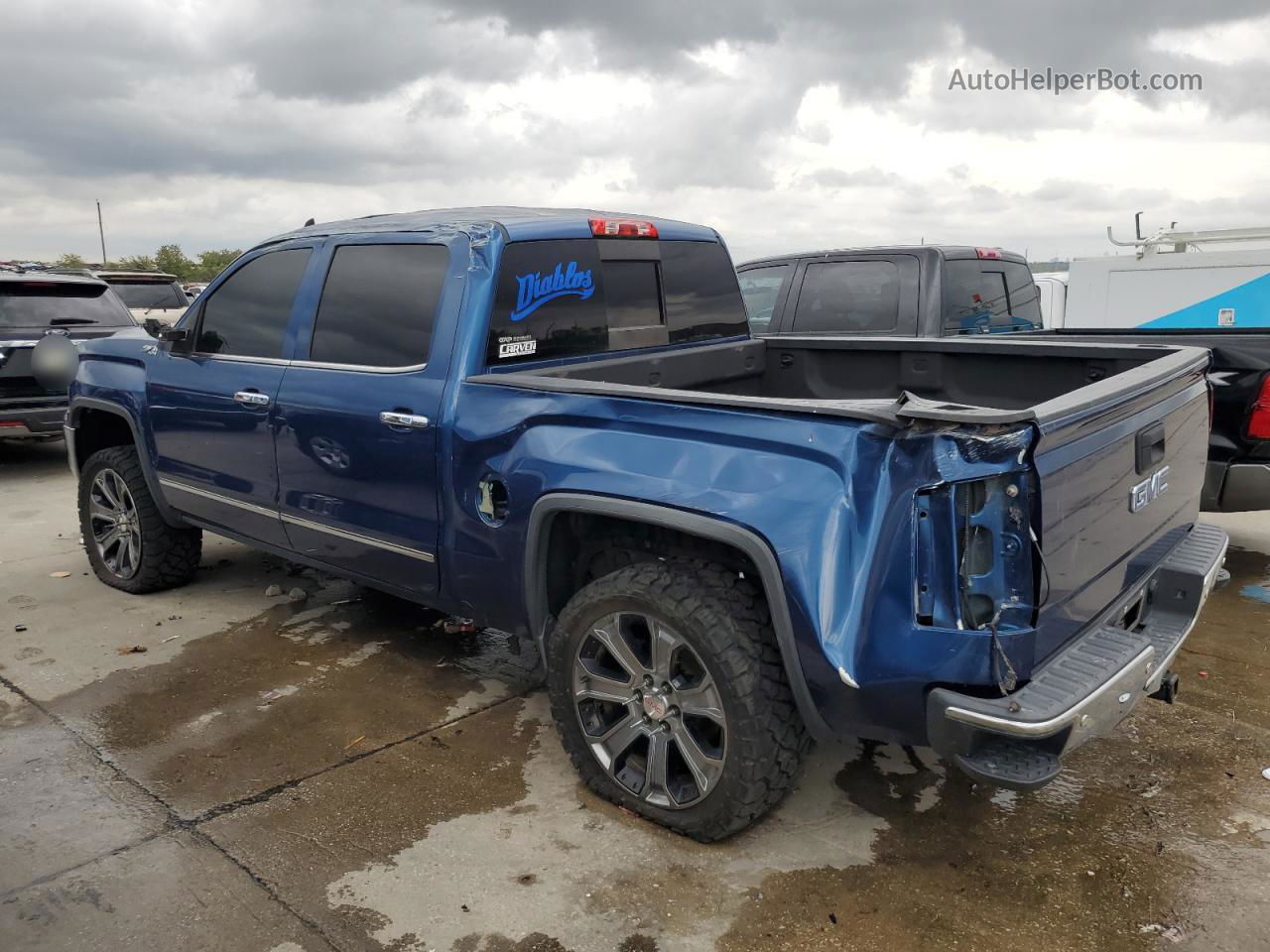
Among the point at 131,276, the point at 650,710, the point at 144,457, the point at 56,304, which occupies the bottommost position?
the point at 650,710

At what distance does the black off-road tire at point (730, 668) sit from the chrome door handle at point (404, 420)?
37.2 inches

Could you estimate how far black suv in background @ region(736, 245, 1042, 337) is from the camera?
6.55m

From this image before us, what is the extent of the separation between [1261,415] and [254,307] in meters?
4.73

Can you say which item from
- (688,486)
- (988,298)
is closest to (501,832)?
(688,486)

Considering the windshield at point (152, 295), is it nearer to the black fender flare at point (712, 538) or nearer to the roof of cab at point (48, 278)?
the roof of cab at point (48, 278)

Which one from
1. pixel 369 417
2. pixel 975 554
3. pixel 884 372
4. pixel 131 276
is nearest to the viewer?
pixel 975 554

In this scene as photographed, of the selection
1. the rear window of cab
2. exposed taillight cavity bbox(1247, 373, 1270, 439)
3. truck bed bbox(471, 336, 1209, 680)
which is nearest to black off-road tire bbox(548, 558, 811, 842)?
truck bed bbox(471, 336, 1209, 680)

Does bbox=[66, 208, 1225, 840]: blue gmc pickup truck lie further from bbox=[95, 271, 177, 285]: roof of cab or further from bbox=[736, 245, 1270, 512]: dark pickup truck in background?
bbox=[95, 271, 177, 285]: roof of cab

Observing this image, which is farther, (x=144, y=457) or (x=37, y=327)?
(x=37, y=327)

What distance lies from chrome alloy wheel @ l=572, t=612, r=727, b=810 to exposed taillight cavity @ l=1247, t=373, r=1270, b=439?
133 inches

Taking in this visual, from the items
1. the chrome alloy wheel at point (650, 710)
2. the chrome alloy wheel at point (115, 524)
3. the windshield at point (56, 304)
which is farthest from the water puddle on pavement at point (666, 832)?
the windshield at point (56, 304)

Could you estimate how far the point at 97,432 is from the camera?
556 cm

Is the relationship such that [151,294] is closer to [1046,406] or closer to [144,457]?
[144,457]

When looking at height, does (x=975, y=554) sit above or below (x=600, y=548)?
above
